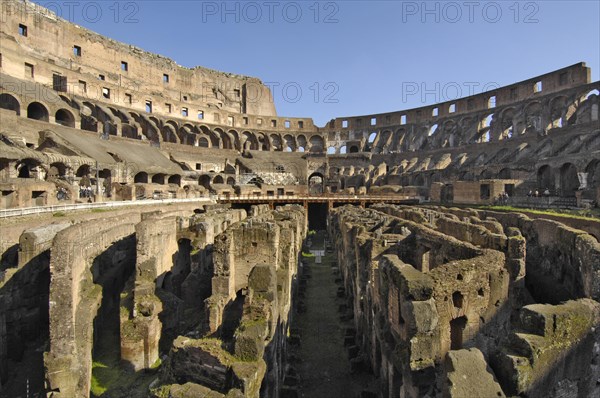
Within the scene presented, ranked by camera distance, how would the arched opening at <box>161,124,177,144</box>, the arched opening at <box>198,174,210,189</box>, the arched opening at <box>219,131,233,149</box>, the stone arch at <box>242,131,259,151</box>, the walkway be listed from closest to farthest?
the walkway, the arched opening at <box>198,174,210,189</box>, the arched opening at <box>161,124,177,144</box>, the arched opening at <box>219,131,233,149</box>, the stone arch at <box>242,131,259,151</box>

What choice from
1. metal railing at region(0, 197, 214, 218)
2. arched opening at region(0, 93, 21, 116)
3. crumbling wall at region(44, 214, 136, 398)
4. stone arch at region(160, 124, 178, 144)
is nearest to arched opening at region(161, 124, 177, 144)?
stone arch at region(160, 124, 178, 144)

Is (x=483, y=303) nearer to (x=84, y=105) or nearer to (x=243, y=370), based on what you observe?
(x=243, y=370)

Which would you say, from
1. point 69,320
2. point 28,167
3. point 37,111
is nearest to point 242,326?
point 69,320

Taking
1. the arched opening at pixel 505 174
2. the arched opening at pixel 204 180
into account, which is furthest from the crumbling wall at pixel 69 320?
the arched opening at pixel 505 174

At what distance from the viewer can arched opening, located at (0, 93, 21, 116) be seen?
29.4 meters

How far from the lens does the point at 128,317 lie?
9.08 metres

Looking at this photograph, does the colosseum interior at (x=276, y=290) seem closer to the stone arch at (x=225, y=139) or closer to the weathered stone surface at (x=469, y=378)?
the weathered stone surface at (x=469, y=378)

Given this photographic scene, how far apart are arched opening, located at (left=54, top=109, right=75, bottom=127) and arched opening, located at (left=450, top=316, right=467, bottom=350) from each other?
4055 centimetres

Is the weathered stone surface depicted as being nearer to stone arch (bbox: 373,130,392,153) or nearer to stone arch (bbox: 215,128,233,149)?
stone arch (bbox: 215,128,233,149)

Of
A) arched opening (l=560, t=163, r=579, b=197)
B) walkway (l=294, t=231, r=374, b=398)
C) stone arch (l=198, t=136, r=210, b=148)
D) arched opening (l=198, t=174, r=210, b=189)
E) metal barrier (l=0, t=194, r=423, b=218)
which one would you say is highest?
stone arch (l=198, t=136, r=210, b=148)

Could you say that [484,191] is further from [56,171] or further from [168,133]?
[168,133]

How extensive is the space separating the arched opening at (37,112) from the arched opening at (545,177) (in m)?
44.3

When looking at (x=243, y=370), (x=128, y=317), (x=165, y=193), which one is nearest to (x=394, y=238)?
(x=243, y=370)

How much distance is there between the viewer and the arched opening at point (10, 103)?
29.4m
